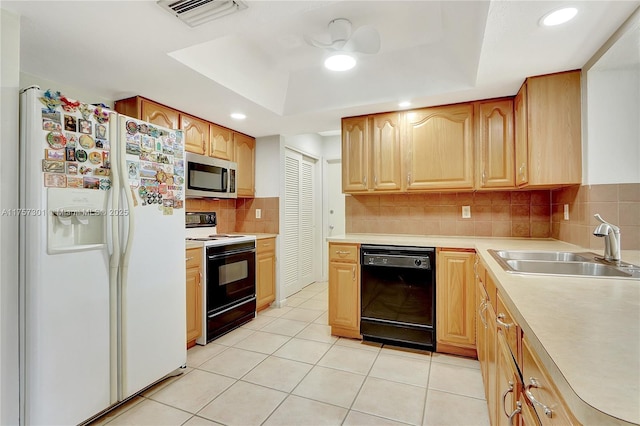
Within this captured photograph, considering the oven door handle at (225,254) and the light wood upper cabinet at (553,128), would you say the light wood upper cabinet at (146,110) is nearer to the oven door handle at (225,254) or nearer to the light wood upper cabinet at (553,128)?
the oven door handle at (225,254)

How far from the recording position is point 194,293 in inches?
105

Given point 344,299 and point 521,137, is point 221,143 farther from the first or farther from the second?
point 521,137

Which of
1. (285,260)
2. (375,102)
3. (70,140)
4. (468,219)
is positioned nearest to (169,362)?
(70,140)

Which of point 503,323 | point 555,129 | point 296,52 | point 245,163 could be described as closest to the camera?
point 503,323

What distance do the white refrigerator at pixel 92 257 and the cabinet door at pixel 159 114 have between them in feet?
2.19

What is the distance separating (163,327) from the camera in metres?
2.08

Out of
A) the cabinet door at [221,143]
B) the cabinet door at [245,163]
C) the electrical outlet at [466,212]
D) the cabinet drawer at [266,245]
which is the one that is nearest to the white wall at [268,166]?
the cabinet door at [245,163]

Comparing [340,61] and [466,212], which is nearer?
[340,61]

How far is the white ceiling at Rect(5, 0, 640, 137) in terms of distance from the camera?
1555 millimetres

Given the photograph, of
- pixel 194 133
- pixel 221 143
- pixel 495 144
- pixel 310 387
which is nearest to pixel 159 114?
pixel 194 133

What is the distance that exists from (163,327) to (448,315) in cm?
212

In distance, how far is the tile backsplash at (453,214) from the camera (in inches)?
109

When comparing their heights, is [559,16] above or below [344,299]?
above

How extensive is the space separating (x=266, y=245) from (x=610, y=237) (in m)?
2.95
